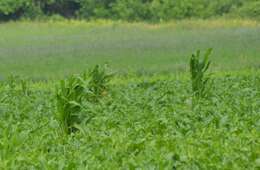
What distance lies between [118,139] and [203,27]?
2681 cm

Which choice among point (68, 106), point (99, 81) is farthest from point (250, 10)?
point (68, 106)

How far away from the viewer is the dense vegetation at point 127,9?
43531mm

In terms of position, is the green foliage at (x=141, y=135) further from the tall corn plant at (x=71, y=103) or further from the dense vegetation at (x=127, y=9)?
the dense vegetation at (x=127, y=9)

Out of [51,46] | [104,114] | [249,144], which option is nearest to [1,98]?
[104,114]

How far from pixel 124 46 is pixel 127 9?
1888 cm

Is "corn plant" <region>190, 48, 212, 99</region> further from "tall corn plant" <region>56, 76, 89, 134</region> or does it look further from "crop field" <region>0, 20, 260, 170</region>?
"tall corn plant" <region>56, 76, 89, 134</region>

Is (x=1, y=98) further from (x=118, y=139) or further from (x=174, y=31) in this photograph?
(x=174, y=31)

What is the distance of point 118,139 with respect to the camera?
6.14 metres

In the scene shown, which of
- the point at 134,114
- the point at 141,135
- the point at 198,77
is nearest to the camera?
the point at 141,135

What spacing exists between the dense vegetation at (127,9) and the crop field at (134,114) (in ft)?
68.3

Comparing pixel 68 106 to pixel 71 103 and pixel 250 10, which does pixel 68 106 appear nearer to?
pixel 71 103

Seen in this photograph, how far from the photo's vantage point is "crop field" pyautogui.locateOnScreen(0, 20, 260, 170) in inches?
206

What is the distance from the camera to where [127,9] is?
44.0 metres

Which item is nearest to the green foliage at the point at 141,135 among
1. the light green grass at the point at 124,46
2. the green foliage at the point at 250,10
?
the light green grass at the point at 124,46
